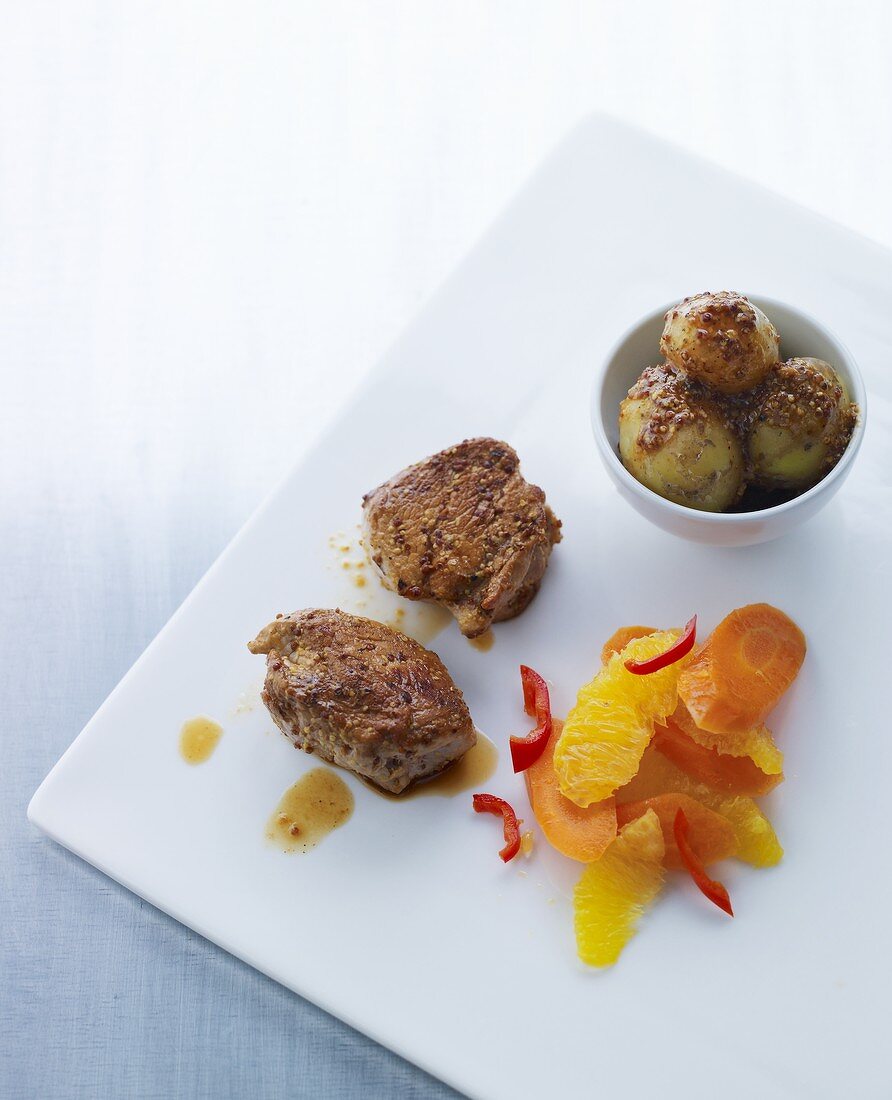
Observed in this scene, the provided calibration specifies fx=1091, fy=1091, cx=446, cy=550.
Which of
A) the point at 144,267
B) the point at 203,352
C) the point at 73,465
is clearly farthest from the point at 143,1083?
the point at 144,267

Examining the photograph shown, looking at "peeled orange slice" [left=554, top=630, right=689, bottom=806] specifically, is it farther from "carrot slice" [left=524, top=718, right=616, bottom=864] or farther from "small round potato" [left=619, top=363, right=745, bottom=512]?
"small round potato" [left=619, top=363, right=745, bottom=512]

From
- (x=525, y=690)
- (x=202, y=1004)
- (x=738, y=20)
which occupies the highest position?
(x=738, y=20)

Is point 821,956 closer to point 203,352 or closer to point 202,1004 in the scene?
point 202,1004

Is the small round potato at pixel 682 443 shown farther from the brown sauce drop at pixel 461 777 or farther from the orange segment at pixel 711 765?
the brown sauce drop at pixel 461 777

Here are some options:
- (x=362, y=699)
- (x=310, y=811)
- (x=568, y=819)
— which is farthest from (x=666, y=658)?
(x=310, y=811)

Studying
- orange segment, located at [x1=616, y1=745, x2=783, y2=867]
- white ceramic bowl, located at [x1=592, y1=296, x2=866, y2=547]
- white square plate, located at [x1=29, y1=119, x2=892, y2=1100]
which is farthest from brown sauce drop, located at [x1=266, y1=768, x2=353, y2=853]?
white ceramic bowl, located at [x1=592, y1=296, x2=866, y2=547]

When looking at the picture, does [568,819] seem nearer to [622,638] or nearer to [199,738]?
[622,638]
